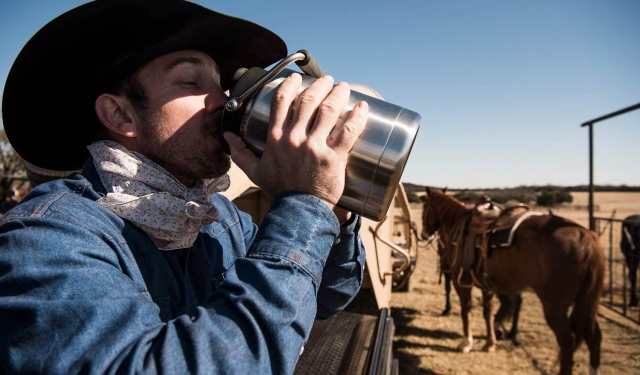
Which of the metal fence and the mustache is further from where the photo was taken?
the metal fence

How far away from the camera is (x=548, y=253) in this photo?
14.7ft

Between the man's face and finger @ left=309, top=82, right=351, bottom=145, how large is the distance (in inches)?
16.0

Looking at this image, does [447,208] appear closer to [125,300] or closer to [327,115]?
[327,115]

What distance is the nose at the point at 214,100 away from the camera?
1128 mm

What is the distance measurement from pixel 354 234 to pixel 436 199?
6.34 m

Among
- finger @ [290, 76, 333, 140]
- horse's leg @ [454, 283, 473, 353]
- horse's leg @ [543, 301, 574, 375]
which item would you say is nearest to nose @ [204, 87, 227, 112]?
finger @ [290, 76, 333, 140]

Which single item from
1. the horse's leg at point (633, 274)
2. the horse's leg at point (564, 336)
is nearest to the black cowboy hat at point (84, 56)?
the horse's leg at point (564, 336)

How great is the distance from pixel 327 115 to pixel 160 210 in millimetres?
547

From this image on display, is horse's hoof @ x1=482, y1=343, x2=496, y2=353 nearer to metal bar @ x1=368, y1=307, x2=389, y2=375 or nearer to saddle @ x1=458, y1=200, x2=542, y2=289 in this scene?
saddle @ x1=458, y1=200, x2=542, y2=289

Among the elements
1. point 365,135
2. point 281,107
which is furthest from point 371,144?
point 281,107

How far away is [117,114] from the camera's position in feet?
3.83

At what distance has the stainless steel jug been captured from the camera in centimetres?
100

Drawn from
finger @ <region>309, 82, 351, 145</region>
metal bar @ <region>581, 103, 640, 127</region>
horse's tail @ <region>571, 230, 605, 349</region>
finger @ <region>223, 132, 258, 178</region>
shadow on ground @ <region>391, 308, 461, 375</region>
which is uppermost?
metal bar @ <region>581, 103, 640, 127</region>

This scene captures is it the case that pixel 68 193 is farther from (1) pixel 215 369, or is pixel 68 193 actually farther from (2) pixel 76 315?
(1) pixel 215 369
